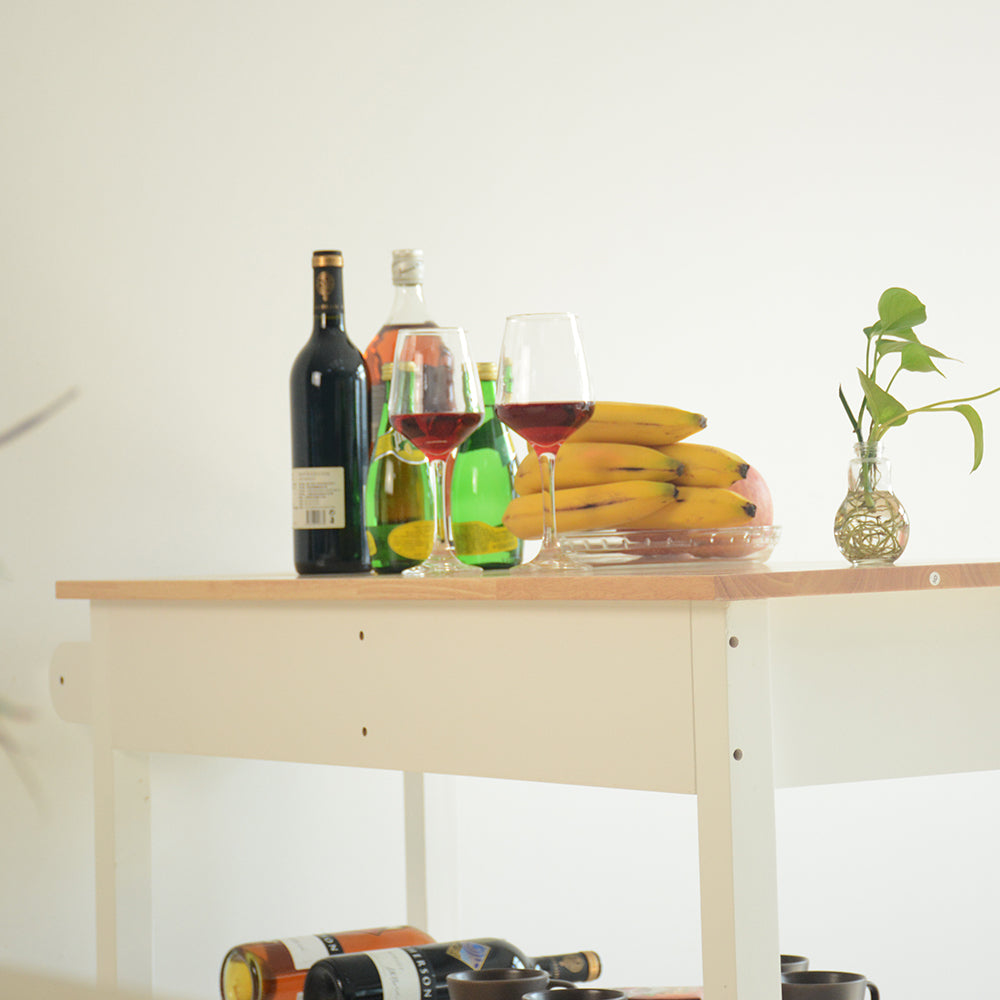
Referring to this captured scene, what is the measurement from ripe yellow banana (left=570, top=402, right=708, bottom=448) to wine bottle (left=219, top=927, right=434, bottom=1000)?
21.9 inches

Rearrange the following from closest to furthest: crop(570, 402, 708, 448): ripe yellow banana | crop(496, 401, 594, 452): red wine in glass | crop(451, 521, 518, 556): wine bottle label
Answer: crop(496, 401, 594, 452): red wine in glass
crop(570, 402, 708, 448): ripe yellow banana
crop(451, 521, 518, 556): wine bottle label

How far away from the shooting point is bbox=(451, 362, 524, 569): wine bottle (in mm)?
1222

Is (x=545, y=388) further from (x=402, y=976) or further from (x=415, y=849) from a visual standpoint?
(x=415, y=849)

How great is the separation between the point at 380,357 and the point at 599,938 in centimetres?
106

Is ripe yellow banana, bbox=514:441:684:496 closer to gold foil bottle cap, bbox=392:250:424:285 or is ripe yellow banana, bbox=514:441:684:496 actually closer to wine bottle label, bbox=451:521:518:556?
wine bottle label, bbox=451:521:518:556

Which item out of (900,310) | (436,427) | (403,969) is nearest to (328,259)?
(436,427)

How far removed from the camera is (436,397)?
1044 mm

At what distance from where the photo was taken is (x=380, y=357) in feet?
4.27

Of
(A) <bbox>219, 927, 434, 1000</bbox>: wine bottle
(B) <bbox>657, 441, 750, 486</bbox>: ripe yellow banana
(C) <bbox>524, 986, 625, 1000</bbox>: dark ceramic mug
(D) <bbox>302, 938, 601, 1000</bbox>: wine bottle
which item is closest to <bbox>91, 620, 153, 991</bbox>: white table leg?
(A) <bbox>219, 927, 434, 1000</bbox>: wine bottle

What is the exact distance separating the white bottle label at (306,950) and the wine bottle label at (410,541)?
382 millimetres

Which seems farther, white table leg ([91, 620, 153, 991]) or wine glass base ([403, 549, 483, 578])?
white table leg ([91, 620, 153, 991])

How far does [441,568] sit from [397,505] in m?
0.17

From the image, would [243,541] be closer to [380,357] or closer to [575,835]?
[380,357]

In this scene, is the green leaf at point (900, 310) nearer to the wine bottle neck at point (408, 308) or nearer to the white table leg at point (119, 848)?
the wine bottle neck at point (408, 308)
